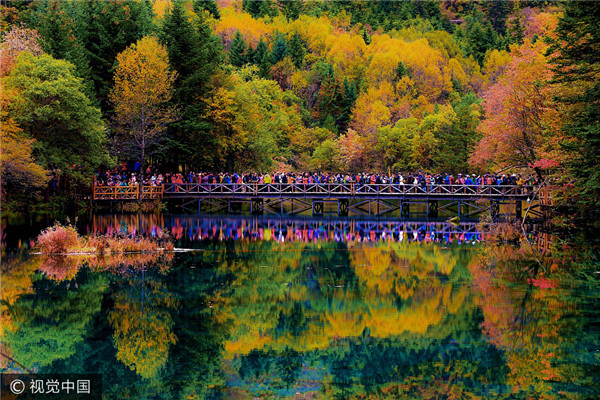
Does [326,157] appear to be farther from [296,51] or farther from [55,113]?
[55,113]

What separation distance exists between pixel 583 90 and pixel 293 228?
1531 cm

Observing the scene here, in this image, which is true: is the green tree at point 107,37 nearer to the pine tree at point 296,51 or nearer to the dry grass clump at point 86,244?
the dry grass clump at point 86,244

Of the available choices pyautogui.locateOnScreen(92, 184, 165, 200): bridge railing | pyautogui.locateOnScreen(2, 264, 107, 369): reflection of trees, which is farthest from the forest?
pyautogui.locateOnScreen(2, 264, 107, 369): reflection of trees

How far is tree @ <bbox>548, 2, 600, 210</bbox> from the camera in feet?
88.5

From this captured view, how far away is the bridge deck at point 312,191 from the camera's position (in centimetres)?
4638

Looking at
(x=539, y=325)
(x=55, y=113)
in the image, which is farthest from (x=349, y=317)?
(x=55, y=113)

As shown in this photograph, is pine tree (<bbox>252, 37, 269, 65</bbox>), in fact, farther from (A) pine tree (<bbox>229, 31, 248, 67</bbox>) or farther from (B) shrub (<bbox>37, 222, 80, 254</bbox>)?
(B) shrub (<bbox>37, 222, 80, 254</bbox>)

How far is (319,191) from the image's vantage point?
50.2 metres

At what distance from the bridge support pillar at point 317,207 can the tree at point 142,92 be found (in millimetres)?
11697

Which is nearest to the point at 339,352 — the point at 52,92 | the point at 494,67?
the point at 52,92

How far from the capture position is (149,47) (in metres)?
48.4

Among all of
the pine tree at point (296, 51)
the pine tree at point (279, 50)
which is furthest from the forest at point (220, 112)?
the pine tree at point (296, 51)

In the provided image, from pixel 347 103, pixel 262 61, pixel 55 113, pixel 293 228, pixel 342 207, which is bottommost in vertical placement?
pixel 293 228

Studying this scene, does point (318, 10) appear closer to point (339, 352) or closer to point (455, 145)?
point (455, 145)
